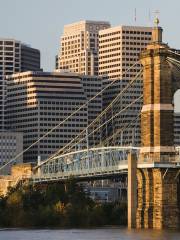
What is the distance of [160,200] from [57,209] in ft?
86.7

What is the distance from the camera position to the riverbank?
171250mm

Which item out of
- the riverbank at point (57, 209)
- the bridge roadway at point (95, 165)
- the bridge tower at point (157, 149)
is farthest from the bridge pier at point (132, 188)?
the riverbank at point (57, 209)

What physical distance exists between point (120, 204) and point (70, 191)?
8241 mm

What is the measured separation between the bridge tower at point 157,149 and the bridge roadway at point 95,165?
1.95 feet

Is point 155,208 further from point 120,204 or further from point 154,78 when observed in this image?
point 120,204

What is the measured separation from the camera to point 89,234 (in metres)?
138

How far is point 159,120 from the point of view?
151 m

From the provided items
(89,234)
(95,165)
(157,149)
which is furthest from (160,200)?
(95,165)

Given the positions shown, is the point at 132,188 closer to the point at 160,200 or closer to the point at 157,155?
the point at 160,200

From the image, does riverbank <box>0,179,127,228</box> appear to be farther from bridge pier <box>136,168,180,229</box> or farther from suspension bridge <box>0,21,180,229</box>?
bridge pier <box>136,168,180,229</box>

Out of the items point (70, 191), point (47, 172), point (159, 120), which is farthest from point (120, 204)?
point (159, 120)

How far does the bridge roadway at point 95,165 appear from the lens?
151m

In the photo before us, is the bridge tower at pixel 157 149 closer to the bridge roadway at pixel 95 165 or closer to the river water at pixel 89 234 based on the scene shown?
the bridge roadway at pixel 95 165

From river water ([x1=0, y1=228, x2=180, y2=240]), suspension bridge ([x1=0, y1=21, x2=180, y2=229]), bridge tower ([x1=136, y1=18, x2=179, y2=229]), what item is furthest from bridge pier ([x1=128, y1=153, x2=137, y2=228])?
river water ([x1=0, y1=228, x2=180, y2=240])
